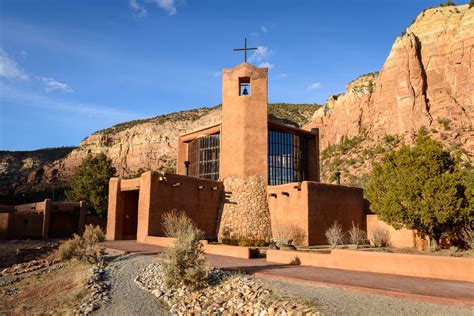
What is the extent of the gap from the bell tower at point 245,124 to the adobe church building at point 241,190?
73 mm

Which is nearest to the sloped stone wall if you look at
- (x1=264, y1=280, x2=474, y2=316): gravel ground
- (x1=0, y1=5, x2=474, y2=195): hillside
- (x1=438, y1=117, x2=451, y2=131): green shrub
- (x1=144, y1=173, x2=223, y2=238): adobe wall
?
(x1=144, y1=173, x2=223, y2=238): adobe wall

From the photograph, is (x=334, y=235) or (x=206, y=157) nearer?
(x=334, y=235)

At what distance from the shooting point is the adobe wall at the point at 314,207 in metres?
24.8

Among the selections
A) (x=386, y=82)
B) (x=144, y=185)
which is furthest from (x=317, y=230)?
(x=386, y=82)

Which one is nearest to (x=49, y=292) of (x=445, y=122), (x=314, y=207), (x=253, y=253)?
(x=253, y=253)

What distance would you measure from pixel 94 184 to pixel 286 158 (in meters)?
→ 21.7

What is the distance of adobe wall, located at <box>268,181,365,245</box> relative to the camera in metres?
24.8

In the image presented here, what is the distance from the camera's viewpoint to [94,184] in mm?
41438

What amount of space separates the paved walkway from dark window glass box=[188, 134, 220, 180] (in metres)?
17.2

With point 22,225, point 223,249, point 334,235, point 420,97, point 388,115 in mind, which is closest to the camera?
point 223,249

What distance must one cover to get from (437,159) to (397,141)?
39157mm

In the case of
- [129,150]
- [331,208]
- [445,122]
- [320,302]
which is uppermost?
[129,150]

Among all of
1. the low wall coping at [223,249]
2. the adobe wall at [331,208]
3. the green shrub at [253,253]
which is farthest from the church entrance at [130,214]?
the green shrub at [253,253]

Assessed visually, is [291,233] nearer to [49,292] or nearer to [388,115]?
[49,292]
